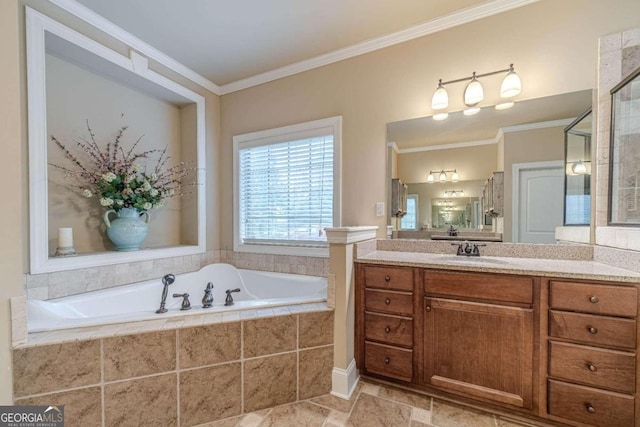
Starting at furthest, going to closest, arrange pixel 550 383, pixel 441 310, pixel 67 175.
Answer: pixel 67 175 → pixel 441 310 → pixel 550 383

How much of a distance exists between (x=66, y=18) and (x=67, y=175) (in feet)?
3.61

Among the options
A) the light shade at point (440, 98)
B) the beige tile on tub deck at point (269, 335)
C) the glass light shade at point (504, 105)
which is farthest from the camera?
the light shade at point (440, 98)

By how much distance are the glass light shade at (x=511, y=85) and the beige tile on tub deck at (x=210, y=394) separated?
2408 mm

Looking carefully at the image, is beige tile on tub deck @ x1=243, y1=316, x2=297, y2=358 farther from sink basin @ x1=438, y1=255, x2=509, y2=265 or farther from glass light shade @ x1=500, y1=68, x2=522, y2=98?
glass light shade @ x1=500, y1=68, x2=522, y2=98

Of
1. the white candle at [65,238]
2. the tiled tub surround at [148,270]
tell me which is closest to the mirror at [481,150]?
the tiled tub surround at [148,270]

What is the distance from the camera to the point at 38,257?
167 cm

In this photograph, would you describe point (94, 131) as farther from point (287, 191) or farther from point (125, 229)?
point (287, 191)

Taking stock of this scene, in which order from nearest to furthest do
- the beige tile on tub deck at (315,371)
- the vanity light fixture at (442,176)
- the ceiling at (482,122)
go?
1. the beige tile on tub deck at (315,371)
2. the ceiling at (482,122)
3. the vanity light fixture at (442,176)

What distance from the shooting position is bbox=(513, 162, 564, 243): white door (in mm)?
1739

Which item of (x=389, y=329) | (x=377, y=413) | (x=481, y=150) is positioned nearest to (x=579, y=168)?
(x=481, y=150)

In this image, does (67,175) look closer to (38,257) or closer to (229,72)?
(38,257)

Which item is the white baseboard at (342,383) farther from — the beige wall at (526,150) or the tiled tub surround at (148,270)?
the beige wall at (526,150)

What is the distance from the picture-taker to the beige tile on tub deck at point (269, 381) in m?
1.47

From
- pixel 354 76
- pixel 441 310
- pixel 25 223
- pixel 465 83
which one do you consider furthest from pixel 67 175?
pixel 465 83
